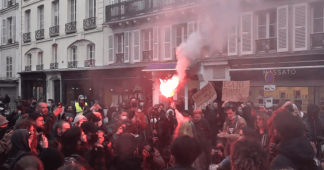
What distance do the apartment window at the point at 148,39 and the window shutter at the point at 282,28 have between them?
683cm

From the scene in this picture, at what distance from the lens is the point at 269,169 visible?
2.85 metres

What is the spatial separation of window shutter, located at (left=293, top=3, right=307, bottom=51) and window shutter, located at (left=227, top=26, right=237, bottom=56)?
2.48 meters

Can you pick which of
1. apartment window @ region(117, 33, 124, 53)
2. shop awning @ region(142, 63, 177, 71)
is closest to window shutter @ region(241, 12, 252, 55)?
shop awning @ region(142, 63, 177, 71)

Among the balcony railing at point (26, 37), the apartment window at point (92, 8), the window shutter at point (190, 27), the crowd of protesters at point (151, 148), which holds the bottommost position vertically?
the crowd of protesters at point (151, 148)

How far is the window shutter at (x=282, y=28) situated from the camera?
41.5ft

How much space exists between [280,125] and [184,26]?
13.1m

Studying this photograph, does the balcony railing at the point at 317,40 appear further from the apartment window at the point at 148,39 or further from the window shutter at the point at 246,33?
the apartment window at the point at 148,39

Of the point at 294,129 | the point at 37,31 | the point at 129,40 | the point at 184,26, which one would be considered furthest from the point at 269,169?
the point at 37,31

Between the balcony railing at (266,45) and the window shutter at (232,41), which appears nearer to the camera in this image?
the balcony railing at (266,45)

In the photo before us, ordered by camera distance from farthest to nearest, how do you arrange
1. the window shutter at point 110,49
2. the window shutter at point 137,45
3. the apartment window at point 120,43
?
the window shutter at point 110,49, the apartment window at point 120,43, the window shutter at point 137,45

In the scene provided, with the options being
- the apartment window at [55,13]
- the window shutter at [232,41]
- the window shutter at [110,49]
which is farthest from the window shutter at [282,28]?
the apartment window at [55,13]

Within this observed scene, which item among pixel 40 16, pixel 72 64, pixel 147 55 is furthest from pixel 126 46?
pixel 40 16

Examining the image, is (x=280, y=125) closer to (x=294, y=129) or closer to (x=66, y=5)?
(x=294, y=129)

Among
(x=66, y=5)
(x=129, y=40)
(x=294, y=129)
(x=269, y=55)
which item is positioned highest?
(x=66, y=5)
